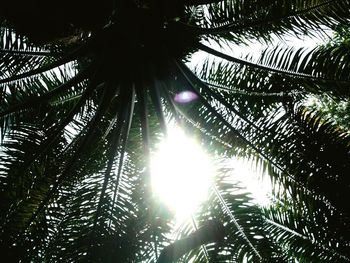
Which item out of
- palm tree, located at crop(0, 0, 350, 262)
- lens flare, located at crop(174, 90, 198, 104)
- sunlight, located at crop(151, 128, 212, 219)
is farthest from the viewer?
lens flare, located at crop(174, 90, 198, 104)

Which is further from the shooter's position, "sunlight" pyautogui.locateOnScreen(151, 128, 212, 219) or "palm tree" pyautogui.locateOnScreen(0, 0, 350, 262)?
"sunlight" pyautogui.locateOnScreen(151, 128, 212, 219)

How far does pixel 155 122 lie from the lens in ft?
12.7

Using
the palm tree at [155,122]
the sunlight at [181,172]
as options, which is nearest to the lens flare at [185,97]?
the palm tree at [155,122]

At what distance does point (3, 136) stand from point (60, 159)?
62cm

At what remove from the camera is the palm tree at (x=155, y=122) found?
283 centimetres

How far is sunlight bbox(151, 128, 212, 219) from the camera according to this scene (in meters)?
3.37

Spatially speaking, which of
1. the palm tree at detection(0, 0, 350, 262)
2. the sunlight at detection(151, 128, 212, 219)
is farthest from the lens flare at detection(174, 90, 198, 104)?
the sunlight at detection(151, 128, 212, 219)

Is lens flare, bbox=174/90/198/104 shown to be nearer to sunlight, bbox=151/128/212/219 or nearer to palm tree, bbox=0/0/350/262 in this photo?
palm tree, bbox=0/0/350/262

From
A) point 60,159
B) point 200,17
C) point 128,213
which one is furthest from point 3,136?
point 200,17

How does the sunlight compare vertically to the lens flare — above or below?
below

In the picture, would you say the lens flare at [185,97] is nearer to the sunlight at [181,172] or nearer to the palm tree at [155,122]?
the palm tree at [155,122]

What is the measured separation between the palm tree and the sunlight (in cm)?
12

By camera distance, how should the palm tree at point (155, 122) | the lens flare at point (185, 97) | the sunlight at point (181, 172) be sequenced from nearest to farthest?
the palm tree at point (155, 122), the sunlight at point (181, 172), the lens flare at point (185, 97)

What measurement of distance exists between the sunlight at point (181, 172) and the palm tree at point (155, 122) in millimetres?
121
